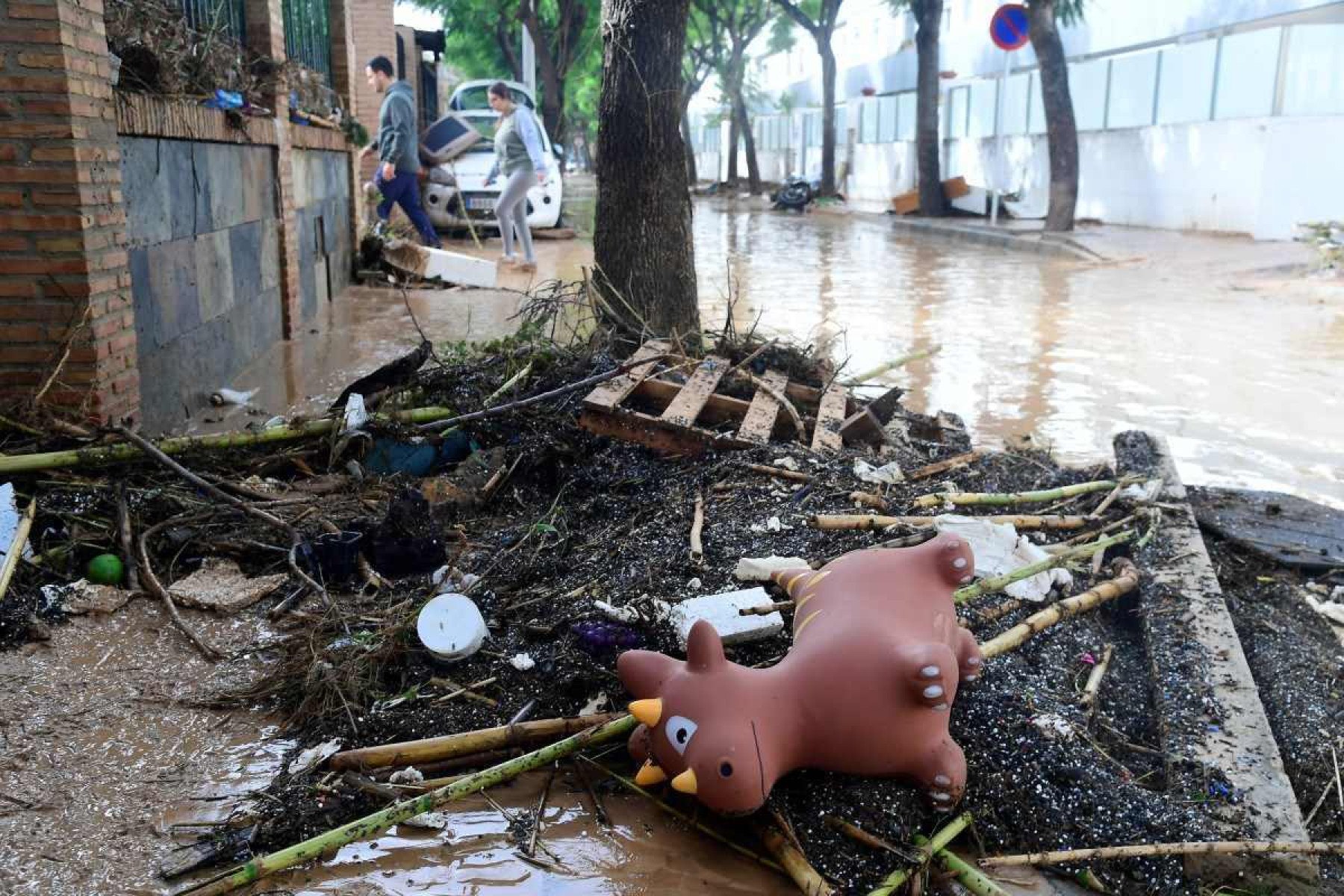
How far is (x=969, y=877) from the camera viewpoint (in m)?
2.39

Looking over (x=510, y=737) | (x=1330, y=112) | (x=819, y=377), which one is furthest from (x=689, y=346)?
(x=1330, y=112)

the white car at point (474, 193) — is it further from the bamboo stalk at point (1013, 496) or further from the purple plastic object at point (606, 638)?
the purple plastic object at point (606, 638)

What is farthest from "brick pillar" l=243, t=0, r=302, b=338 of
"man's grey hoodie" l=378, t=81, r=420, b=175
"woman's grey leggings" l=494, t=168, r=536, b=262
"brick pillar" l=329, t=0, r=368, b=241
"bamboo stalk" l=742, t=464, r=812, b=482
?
"bamboo stalk" l=742, t=464, r=812, b=482

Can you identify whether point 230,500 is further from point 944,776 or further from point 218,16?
point 218,16

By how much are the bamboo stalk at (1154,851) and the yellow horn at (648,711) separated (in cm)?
79

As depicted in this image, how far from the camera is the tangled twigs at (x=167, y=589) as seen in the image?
11.3 feet

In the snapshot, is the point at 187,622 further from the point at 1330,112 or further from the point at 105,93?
the point at 1330,112

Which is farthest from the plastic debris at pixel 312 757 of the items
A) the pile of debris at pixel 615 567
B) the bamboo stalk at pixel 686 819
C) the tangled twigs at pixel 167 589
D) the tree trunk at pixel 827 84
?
the tree trunk at pixel 827 84

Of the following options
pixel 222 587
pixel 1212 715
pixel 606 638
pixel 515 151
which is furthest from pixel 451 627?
pixel 515 151

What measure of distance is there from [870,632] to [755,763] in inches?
16.1

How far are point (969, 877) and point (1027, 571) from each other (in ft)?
4.13

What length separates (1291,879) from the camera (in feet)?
8.23

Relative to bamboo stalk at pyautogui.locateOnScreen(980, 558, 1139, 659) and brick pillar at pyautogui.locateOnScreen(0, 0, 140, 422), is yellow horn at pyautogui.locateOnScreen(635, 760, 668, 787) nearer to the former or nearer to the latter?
bamboo stalk at pyautogui.locateOnScreen(980, 558, 1139, 659)

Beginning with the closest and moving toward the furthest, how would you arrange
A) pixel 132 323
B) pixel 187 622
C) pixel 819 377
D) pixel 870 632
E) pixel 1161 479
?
1. pixel 870 632
2. pixel 187 622
3. pixel 1161 479
4. pixel 132 323
5. pixel 819 377
